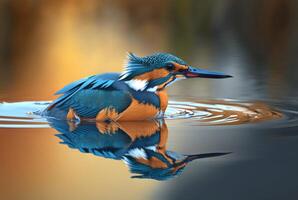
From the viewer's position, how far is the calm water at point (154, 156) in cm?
596

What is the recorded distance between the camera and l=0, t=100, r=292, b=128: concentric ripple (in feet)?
28.2

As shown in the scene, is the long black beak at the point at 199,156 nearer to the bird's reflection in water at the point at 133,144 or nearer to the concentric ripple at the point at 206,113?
the bird's reflection in water at the point at 133,144

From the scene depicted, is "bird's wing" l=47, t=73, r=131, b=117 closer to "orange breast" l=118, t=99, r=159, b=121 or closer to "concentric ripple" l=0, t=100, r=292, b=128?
"orange breast" l=118, t=99, r=159, b=121

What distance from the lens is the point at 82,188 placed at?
597cm

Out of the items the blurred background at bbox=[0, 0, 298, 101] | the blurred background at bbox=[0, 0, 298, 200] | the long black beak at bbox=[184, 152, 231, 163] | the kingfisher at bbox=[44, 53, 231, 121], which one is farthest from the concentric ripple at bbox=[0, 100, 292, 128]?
the long black beak at bbox=[184, 152, 231, 163]

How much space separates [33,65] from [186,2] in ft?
69.8

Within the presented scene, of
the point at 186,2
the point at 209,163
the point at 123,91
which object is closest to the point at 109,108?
the point at 123,91

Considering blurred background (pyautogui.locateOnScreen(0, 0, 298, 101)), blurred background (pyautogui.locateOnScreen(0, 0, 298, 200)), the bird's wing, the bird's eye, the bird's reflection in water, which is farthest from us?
blurred background (pyautogui.locateOnScreen(0, 0, 298, 101))

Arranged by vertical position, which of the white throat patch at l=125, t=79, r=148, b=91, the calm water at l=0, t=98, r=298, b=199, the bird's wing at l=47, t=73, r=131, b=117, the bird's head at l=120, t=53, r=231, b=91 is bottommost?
the calm water at l=0, t=98, r=298, b=199

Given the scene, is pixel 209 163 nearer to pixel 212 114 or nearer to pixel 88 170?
pixel 88 170

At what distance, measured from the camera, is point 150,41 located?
22297 millimetres

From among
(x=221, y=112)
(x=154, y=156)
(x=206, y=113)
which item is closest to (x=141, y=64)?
(x=206, y=113)

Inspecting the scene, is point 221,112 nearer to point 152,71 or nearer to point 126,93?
point 152,71

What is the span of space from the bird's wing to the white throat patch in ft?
0.49
